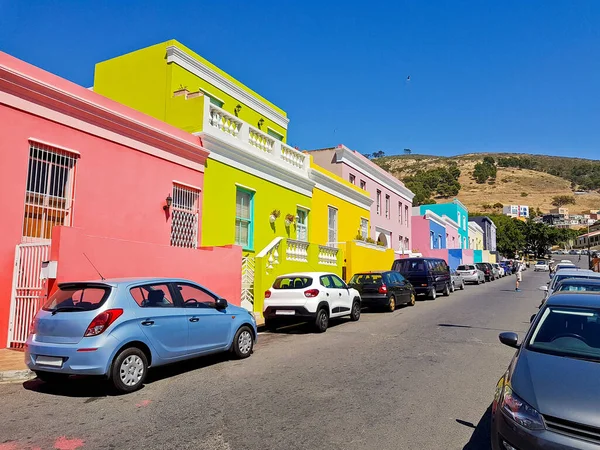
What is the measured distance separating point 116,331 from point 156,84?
38.8ft

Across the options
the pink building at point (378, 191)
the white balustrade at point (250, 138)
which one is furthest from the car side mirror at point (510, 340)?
the pink building at point (378, 191)

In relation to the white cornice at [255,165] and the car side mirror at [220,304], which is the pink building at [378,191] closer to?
the white cornice at [255,165]

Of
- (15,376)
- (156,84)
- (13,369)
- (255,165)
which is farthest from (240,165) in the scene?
(15,376)

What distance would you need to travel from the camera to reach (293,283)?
12406 mm

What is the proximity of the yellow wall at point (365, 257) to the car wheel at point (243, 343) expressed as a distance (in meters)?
13.4

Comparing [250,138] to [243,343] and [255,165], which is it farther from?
[243,343]

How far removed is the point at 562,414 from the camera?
323cm

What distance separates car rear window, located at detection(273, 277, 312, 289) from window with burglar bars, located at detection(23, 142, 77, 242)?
5.56m

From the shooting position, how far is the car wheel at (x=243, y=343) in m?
8.46

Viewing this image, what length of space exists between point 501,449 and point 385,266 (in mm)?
23298

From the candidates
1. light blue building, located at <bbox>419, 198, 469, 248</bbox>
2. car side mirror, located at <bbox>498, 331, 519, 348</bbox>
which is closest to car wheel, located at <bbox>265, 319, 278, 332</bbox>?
car side mirror, located at <bbox>498, 331, 519, 348</bbox>

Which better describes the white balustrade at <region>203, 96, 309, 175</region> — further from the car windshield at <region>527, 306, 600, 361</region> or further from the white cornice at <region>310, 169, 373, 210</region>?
the car windshield at <region>527, 306, 600, 361</region>

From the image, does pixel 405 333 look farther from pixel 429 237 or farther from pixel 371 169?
pixel 429 237

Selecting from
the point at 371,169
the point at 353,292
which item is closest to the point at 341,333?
the point at 353,292
